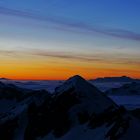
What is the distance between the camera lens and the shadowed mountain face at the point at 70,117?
195 feet

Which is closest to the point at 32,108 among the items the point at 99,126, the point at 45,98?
the point at 45,98

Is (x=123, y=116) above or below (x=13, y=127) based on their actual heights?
above

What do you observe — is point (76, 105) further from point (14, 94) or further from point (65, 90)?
point (14, 94)

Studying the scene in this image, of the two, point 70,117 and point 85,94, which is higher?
point 85,94

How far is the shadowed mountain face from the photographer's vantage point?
5958 centimetres

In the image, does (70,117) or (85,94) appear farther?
(85,94)

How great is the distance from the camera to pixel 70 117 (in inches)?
2660

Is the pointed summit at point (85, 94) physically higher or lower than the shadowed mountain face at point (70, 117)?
higher

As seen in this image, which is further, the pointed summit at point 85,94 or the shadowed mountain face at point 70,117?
the pointed summit at point 85,94

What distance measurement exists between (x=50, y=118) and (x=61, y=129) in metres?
5.64

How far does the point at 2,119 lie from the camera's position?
78.8 metres

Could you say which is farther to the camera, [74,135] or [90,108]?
[90,108]

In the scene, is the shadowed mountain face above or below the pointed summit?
below

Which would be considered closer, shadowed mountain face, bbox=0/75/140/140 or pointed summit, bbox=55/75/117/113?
shadowed mountain face, bbox=0/75/140/140
